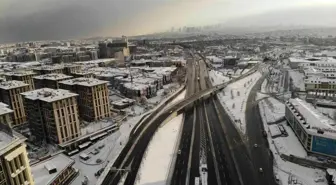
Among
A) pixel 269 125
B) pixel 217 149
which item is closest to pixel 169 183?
pixel 217 149

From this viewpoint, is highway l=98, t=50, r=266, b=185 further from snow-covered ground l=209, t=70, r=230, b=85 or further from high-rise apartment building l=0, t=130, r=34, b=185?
snow-covered ground l=209, t=70, r=230, b=85

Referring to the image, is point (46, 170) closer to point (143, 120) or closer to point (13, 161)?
point (13, 161)

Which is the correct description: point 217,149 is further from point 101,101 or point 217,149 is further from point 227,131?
point 101,101

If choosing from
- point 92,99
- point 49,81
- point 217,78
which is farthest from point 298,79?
point 49,81

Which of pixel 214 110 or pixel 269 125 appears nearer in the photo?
pixel 269 125

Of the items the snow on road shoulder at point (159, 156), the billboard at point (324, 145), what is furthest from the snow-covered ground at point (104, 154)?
the billboard at point (324, 145)

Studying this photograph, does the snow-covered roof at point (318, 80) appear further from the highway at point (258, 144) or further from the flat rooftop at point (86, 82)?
the flat rooftop at point (86, 82)

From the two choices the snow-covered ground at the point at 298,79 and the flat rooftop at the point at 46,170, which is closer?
the flat rooftop at the point at 46,170
